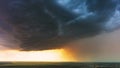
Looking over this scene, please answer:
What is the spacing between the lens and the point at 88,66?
0.76 m

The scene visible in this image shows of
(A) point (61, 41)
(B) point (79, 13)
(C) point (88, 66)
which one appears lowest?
(C) point (88, 66)

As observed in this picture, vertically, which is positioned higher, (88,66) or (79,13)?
(79,13)

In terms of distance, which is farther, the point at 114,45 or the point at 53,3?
the point at 114,45

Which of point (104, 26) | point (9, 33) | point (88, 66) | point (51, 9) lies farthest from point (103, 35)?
point (9, 33)

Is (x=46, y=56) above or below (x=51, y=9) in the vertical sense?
below

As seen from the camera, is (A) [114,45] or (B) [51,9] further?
(A) [114,45]

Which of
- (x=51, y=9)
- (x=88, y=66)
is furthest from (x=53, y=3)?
(x=88, y=66)

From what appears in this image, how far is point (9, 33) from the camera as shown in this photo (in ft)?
2.35

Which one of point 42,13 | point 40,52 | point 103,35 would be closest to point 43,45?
point 40,52

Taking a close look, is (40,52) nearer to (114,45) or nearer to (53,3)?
(53,3)

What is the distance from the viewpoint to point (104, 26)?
75cm

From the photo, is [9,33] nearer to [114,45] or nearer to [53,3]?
[53,3]

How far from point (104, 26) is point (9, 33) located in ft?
1.28

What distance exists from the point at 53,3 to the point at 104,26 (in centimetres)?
24
